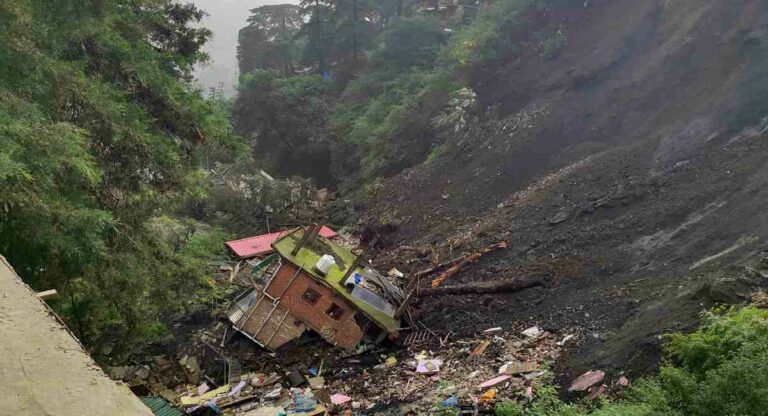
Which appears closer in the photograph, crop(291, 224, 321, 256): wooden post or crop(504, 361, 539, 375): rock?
crop(504, 361, 539, 375): rock

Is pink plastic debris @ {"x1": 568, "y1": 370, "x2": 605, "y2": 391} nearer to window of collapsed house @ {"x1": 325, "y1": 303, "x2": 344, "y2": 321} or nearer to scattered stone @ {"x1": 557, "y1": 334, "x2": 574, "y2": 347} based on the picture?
scattered stone @ {"x1": 557, "y1": 334, "x2": 574, "y2": 347}

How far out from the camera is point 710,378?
16.4 ft

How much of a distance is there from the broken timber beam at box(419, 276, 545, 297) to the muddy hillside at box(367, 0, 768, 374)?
0.47ft

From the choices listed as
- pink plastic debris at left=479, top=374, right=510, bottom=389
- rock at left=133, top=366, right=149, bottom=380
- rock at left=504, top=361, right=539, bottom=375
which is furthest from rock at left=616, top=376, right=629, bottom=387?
rock at left=133, top=366, right=149, bottom=380

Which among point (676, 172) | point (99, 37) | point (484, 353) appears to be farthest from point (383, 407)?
point (676, 172)

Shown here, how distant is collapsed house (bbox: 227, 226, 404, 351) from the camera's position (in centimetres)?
1167

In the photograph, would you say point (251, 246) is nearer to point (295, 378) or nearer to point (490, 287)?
point (295, 378)

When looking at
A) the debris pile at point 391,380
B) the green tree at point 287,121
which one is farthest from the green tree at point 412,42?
the debris pile at point 391,380

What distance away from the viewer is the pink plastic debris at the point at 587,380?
7.09 meters

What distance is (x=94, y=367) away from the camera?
2463mm

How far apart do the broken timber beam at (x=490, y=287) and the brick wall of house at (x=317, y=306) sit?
1761mm

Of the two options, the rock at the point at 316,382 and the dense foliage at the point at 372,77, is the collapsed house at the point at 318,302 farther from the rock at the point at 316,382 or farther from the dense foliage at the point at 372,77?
the dense foliage at the point at 372,77

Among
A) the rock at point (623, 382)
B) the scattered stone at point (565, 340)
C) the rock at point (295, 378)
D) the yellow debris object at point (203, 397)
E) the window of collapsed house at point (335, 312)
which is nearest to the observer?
the rock at point (623, 382)

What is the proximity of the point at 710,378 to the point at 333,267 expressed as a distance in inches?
334
